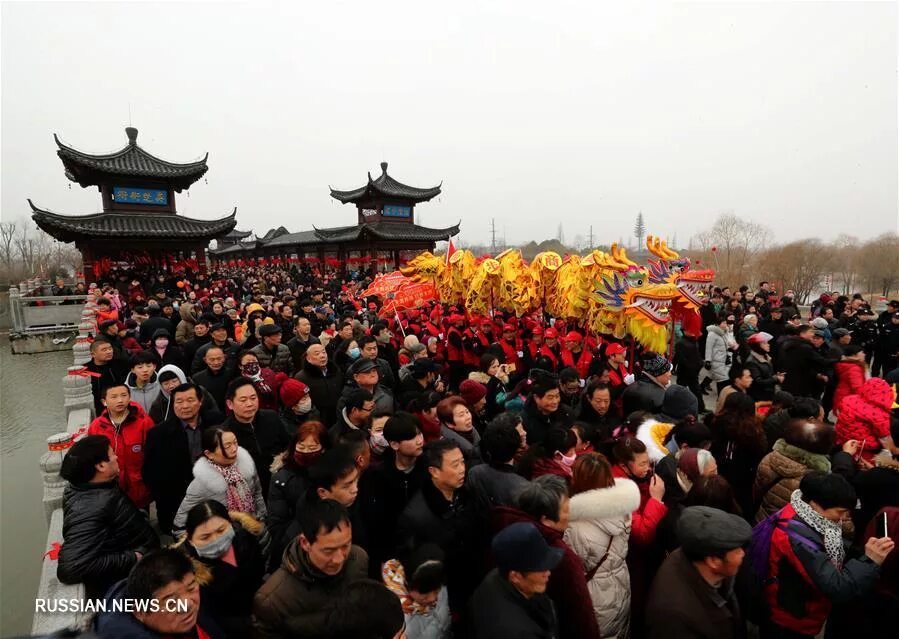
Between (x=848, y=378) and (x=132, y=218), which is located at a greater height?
(x=132, y=218)

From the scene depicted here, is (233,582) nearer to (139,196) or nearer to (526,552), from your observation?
(526,552)

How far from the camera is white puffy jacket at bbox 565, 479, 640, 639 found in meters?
1.97

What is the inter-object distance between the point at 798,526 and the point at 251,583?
8.19 ft

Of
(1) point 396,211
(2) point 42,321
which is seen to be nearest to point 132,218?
(2) point 42,321

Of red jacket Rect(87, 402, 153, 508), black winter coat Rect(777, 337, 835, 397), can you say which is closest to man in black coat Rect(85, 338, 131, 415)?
red jacket Rect(87, 402, 153, 508)

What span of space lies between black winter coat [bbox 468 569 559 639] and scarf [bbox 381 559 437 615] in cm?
22

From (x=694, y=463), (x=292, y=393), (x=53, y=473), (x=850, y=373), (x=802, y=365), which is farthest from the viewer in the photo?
(x=802, y=365)

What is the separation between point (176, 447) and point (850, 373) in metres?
6.23

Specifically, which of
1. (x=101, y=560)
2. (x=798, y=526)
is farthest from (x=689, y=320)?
(x=101, y=560)

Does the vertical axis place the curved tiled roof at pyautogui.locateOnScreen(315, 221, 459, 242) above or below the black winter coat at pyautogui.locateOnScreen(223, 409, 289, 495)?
above

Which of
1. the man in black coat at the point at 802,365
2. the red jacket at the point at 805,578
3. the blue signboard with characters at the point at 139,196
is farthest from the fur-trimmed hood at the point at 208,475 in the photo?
the blue signboard with characters at the point at 139,196

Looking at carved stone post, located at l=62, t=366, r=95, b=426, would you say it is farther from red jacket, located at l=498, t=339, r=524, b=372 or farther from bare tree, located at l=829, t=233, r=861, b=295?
bare tree, located at l=829, t=233, r=861, b=295

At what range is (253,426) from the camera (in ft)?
10.2

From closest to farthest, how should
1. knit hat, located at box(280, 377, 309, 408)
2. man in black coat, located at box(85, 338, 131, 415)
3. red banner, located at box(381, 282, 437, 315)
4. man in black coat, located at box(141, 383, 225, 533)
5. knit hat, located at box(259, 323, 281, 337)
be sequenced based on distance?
man in black coat, located at box(141, 383, 225, 533) < knit hat, located at box(280, 377, 309, 408) < man in black coat, located at box(85, 338, 131, 415) < knit hat, located at box(259, 323, 281, 337) < red banner, located at box(381, 282, 437, 315)
